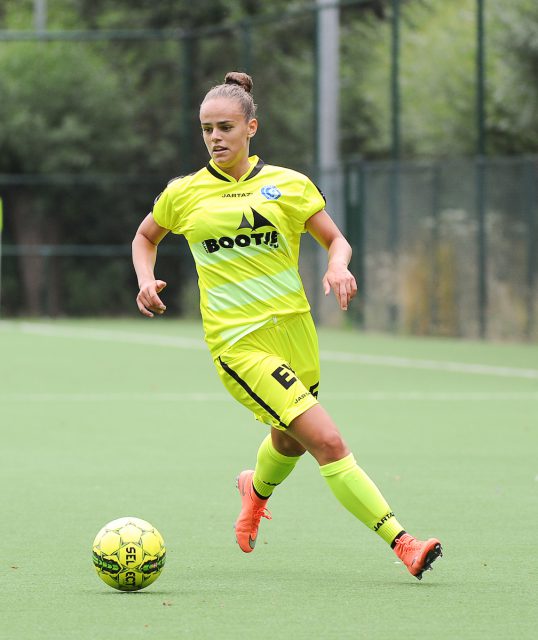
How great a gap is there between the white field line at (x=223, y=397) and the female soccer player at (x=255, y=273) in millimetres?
8032

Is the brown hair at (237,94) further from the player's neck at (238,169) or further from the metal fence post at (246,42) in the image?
the metal fence post at (246,42)

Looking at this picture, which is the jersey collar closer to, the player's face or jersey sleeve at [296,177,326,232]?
the player's face

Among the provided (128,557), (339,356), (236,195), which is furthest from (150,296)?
(339,356)

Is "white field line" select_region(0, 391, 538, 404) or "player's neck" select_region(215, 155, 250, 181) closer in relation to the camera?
"player's neck" select_region(215, 155, 250, 181)

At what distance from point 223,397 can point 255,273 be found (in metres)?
8.52

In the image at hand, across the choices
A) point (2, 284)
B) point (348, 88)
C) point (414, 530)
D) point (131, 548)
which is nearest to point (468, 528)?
point (414, 530)

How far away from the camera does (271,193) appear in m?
6.84

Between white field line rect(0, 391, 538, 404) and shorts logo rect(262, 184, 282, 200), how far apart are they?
26.6 ft

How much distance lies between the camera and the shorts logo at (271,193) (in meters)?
Result: 6.84

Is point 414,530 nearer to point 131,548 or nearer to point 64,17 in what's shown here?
point 131,548

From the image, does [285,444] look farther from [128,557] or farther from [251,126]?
[251,126]

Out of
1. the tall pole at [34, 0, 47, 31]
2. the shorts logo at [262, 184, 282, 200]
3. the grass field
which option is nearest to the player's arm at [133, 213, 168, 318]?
the shorts logo at [262, 184, 282, 200]

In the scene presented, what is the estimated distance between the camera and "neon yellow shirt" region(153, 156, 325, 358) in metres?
6.77

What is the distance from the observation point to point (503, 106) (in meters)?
29.7
